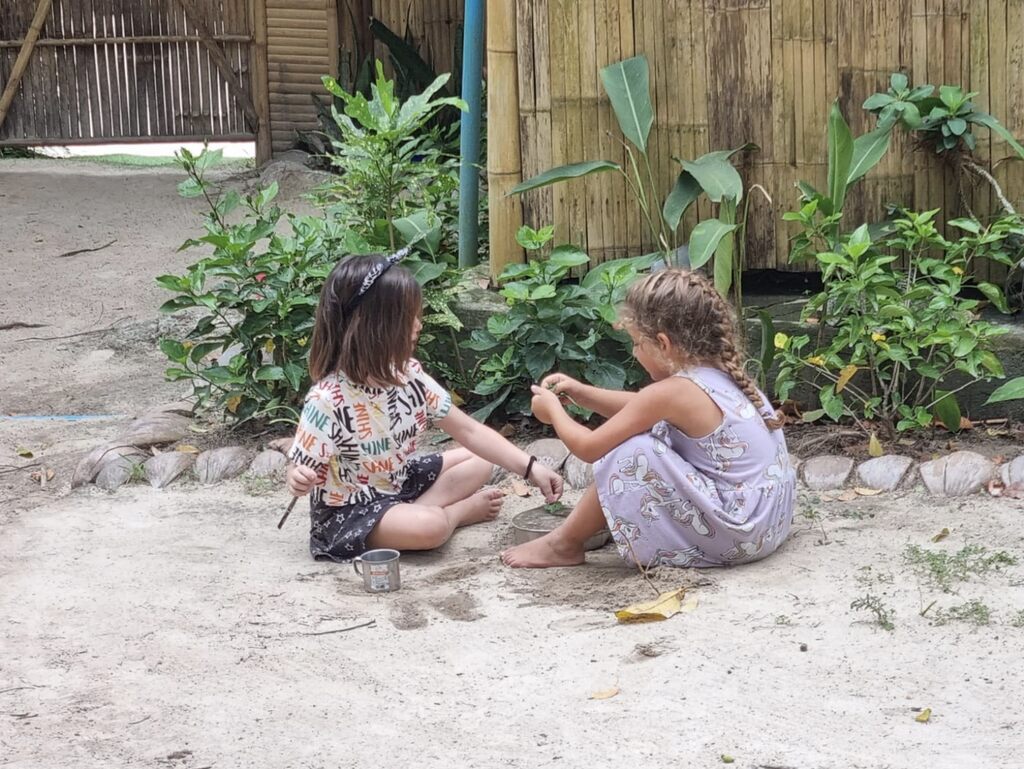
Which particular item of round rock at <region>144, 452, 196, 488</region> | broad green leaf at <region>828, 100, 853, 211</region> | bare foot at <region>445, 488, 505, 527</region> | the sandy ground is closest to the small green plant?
the sandy ground

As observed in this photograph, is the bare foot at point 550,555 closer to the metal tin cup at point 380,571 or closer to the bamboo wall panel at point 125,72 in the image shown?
the metal tin cup at point 380,571

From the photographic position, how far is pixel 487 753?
2586 millimetres

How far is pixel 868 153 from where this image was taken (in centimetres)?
488

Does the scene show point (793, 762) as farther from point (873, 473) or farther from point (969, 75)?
point (969, 75)

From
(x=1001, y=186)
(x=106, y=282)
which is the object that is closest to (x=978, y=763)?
(x=1001, y=186)

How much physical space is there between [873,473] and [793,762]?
2082 mm

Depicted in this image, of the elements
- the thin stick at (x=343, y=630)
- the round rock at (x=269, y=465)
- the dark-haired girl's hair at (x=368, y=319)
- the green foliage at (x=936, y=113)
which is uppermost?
the green foliage at (x=936, y=113)

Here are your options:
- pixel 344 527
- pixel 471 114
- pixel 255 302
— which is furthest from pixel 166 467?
pixel 471 114

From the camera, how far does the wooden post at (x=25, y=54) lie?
1033cm

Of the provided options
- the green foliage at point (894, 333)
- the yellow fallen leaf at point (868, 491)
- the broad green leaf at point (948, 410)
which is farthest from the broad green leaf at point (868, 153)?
the yellow fallen leaf at point (868, 491)

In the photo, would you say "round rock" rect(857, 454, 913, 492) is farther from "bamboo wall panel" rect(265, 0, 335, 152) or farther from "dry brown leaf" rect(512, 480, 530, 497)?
"bamboo wall panel" rect(265, 0, 335, 152)

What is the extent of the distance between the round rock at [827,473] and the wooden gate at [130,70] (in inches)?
280

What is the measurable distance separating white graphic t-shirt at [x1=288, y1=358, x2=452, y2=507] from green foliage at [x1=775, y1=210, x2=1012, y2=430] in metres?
1.42

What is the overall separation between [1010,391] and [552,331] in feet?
5.41
